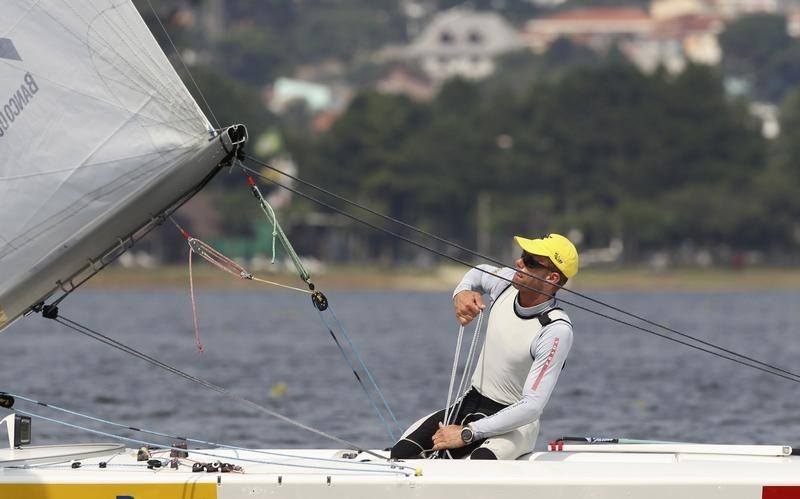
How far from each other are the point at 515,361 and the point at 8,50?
3379mm

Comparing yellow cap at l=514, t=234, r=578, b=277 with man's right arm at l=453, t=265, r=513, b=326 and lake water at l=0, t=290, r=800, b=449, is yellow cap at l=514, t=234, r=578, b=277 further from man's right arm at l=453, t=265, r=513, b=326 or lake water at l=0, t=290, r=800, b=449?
lake water at l=0, t=290, r=800, b=449

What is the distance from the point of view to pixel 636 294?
282 feet

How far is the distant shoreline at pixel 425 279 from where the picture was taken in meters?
92.0

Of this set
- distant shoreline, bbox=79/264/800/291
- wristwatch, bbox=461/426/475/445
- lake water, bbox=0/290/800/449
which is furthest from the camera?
distant shoreline, bbox=79/264/800/291

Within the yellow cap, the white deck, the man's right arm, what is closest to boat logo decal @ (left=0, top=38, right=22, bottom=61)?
the white deck

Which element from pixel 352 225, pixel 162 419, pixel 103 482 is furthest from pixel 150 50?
pixel 352 225

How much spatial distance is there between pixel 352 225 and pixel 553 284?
9912 cm

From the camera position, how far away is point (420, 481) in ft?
32.6

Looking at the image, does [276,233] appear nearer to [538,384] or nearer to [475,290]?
[475,290]

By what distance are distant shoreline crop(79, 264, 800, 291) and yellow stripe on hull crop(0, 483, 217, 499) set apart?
77.2m

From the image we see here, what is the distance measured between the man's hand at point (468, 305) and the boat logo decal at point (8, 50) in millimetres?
2877

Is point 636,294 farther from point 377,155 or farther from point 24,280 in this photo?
point 24,280

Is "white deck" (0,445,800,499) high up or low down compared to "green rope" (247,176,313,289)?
down

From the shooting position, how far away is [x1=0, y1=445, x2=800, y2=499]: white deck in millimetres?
9906
